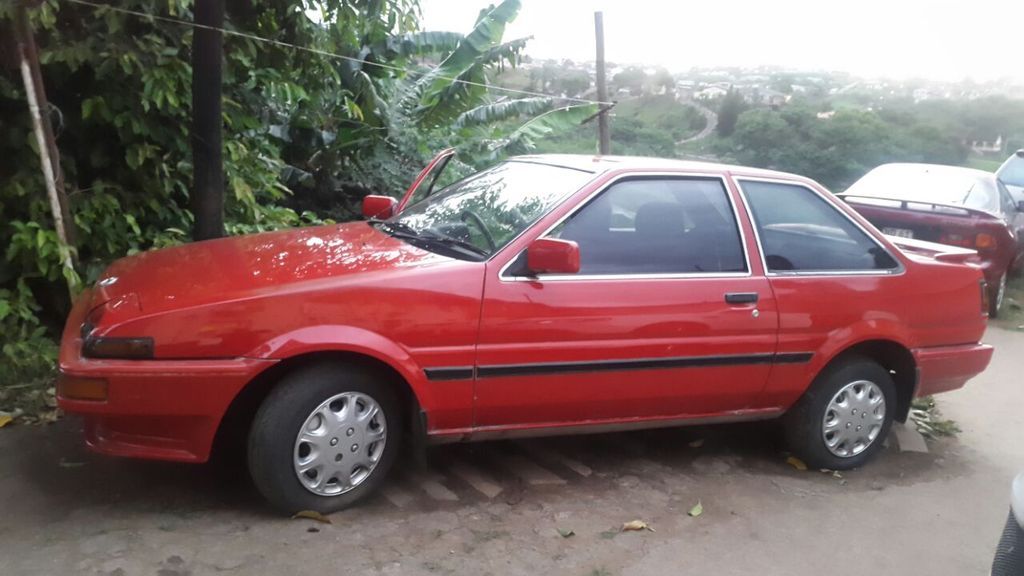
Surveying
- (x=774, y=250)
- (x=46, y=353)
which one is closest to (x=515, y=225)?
(x=774, y=250)

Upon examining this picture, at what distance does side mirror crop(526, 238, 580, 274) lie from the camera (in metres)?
4.20

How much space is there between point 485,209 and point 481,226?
0.31 metres

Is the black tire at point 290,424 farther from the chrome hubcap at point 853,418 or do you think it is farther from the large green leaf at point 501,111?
the large green leaf at point 501,111

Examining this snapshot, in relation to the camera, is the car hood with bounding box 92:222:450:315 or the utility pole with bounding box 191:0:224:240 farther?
the utility pole with bounding box 191:0:224:240

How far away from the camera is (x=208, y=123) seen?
6258mm

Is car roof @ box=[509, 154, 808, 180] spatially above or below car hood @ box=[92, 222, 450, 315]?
above

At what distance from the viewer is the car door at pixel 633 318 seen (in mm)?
4375

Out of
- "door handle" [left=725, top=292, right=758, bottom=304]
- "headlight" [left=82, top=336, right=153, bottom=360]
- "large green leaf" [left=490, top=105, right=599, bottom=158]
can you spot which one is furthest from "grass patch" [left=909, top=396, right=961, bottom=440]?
"large green leaf" [left=490, top=105, right=599, bottom=158]

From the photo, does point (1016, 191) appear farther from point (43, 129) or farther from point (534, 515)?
point (43, 129)

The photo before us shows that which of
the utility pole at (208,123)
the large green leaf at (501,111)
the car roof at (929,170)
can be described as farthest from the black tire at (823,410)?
the large green leaf at (501,111)

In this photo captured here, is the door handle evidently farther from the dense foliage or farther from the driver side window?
the dense foliage

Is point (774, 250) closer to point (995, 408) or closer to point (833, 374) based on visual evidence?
point (833, 374)

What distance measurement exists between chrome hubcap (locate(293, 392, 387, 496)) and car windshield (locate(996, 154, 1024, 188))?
1106 cm

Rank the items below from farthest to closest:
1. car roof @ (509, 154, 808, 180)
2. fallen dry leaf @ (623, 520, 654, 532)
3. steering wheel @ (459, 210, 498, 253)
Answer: car roof @ (509, 154, 808, 180)
steering wheel @ (459, 210, 498, 253)
fallen dry leaf @ (623, 520, 654, 532)
